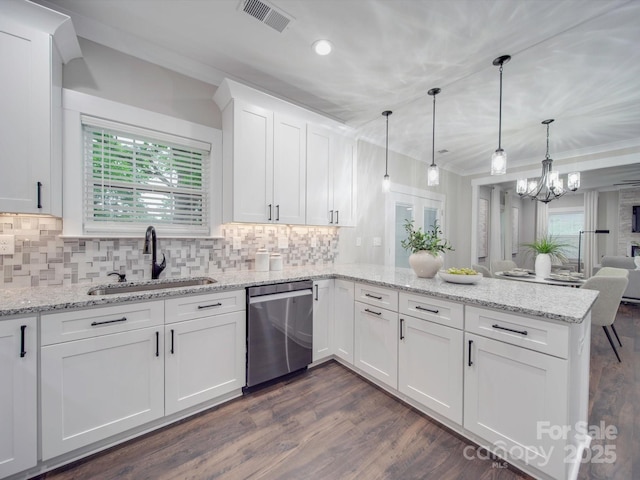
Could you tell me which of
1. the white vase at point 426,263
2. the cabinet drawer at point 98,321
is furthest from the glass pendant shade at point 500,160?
the cabinet drawer at point 98,321

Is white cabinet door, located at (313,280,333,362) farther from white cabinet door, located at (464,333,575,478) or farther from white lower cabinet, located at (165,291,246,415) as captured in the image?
white cabinet door, located at (464,333,575,478)

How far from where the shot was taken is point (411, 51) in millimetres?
2059

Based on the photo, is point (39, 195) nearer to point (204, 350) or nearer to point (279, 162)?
point (204, 350)

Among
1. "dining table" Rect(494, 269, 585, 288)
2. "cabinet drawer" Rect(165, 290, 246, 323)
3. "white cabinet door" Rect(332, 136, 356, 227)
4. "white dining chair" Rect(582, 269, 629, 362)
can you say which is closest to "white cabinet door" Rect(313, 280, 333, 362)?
"cabinet drawer" Rect(165, 290, 246, 323)

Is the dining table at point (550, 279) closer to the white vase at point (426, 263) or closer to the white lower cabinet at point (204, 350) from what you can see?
the white vase at point (426, 263)

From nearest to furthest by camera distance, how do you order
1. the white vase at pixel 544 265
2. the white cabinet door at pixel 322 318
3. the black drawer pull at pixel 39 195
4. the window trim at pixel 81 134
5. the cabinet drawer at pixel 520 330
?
1. the cabinet drawer at pixel 520 330
2. the black drawer pull at pixel 39 195
3. the window trim at pixel 81 134
4. the white cabinet door at pixel 322 318
5. the white vase at pixel 544 265

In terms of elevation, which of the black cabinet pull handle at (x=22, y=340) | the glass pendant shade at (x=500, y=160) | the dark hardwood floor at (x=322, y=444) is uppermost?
the glass pendant shade at (x=500, y=160)

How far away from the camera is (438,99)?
278cm

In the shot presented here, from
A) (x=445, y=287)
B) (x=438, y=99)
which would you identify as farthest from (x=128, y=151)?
(x=438, y=99)

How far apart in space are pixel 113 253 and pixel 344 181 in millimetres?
2285

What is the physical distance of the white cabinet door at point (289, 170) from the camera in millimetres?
2514

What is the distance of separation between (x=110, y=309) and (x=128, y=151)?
1275 millimetres

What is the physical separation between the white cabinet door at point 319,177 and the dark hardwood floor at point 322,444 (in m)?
1.66

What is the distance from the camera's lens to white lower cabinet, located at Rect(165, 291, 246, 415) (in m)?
Answer: 1.74
